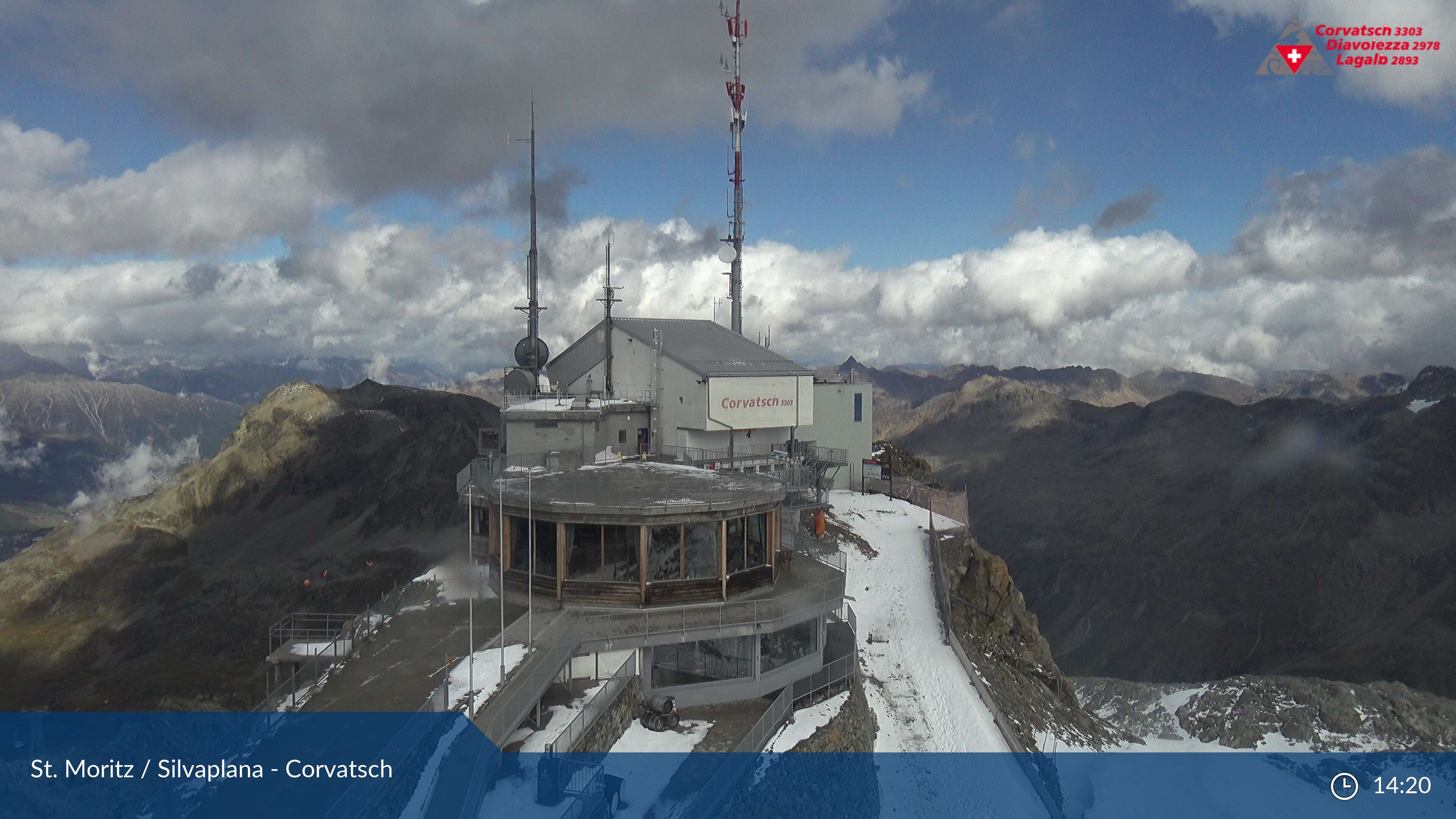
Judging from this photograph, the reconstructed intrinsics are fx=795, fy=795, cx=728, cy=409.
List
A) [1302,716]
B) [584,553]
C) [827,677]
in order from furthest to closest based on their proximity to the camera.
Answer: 1. [1302,716]
2. [827,677]
3. [584,553]

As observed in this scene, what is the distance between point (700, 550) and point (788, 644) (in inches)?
143

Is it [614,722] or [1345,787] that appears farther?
[1345,787]

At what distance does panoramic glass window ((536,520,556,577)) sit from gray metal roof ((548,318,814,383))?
58.0ft

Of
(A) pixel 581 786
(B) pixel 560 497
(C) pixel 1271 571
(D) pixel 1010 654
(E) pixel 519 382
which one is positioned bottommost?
(C) pixel 1271 571

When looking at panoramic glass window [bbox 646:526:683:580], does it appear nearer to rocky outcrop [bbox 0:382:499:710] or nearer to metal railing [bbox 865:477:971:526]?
metal railing [bbox 865:477:971:526]

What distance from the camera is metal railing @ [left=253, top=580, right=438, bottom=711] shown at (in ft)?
52.2

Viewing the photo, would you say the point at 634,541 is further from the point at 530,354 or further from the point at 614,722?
Answer: the point at 530,354

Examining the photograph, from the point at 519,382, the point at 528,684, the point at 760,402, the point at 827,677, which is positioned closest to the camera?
the point at 528,684

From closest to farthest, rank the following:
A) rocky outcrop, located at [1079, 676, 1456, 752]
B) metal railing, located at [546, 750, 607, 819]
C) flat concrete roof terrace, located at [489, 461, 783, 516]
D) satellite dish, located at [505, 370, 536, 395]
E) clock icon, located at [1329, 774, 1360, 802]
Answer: metal railing, located at [546, 750, 607, 819] → flat concrete roof terrace, located at [489, 461, 783, 516] → clock icon, located at [1329, 774, 1360, 802] → satellite dish, located at [505, 370, 536, 395] → rocky outcrop, located at [1079, 676, 1456, 752]

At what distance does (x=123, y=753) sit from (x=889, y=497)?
48423 millimetres

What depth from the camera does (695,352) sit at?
41469 millimetres

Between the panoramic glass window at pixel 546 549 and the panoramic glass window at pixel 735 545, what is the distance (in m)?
4.61

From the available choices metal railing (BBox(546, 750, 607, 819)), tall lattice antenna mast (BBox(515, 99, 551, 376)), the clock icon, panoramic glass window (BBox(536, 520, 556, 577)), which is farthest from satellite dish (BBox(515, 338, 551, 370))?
the clock icon
